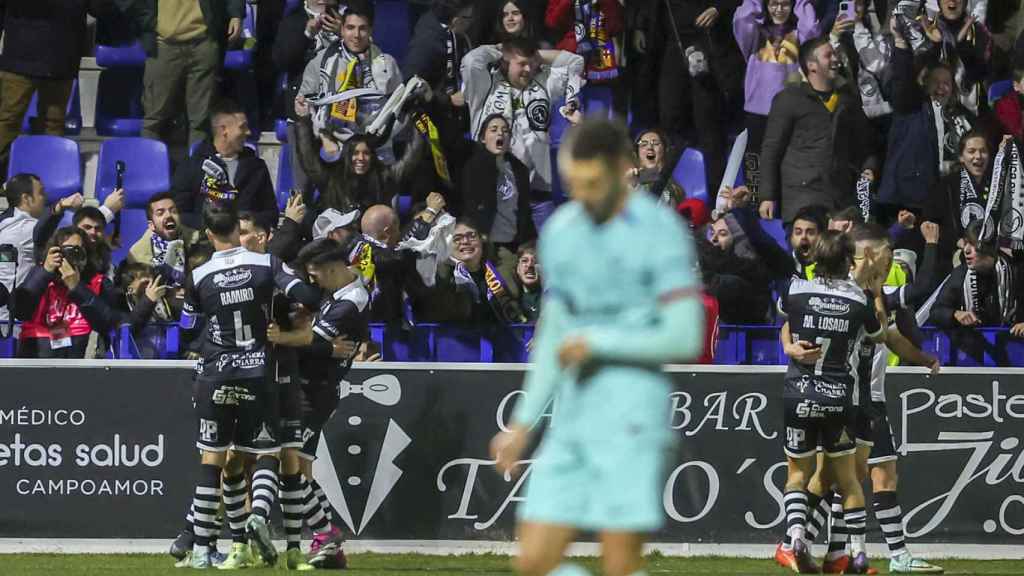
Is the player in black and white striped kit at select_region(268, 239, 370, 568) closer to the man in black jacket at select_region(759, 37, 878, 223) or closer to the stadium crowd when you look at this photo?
the stadium crowd

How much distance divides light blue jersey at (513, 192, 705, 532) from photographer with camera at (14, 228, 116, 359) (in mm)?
6963

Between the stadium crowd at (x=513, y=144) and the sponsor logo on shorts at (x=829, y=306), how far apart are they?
2.11 meters

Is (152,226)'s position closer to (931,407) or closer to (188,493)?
(188,493)

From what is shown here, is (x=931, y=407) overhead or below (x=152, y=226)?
below

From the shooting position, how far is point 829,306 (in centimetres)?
984

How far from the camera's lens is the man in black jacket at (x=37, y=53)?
14.4 m

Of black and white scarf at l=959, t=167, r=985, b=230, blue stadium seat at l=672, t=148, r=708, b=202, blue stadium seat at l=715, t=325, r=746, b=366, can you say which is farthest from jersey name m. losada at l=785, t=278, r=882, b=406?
blue stadium seat at l=672, t=148, r=708, b=202

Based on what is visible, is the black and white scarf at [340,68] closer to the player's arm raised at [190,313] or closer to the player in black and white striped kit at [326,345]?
the player's arm raised at [190,313]

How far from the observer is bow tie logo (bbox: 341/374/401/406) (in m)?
11.6

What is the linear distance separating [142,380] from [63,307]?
0.93m

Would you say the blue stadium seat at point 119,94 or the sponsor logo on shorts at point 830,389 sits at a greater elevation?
the blue stadium seat at point 119,94

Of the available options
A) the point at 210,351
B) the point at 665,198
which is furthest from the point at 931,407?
the point at 210,351

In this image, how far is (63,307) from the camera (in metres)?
11.9

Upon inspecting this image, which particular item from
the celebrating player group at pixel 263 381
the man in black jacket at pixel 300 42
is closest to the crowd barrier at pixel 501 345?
the celebrating player group at pixel 263 381
